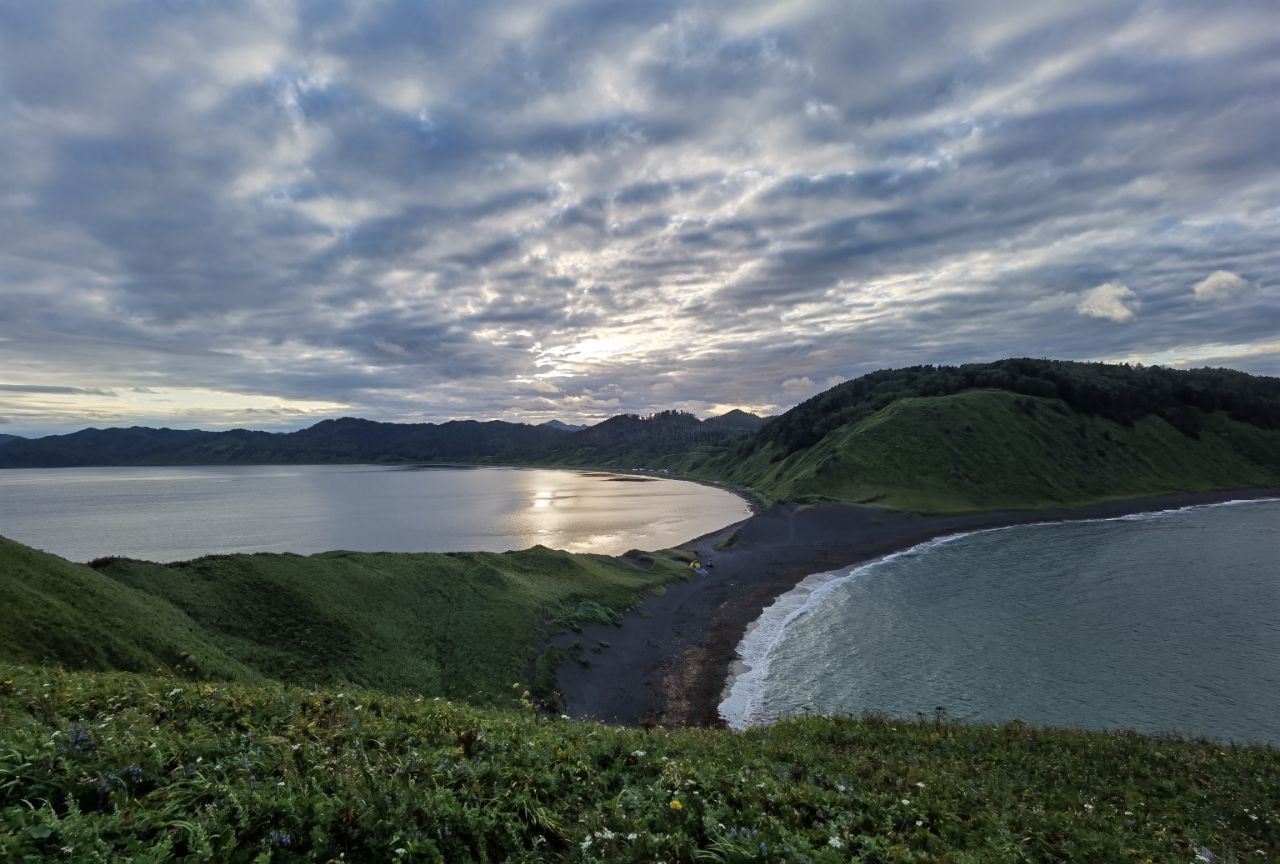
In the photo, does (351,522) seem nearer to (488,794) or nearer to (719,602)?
(719,602)

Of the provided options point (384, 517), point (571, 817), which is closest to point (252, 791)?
point (571, 817)

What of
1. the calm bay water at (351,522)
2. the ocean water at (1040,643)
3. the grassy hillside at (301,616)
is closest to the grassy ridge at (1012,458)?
the calm bay water at (351,522)

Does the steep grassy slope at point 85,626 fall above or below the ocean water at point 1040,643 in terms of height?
above

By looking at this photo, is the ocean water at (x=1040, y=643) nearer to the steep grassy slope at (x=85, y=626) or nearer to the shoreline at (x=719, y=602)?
the shoreline at (x=719, y=602)

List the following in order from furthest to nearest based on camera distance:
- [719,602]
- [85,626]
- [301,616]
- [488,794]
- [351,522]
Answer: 1. [351,522]
2. [719,602]
3. [301,616]
4. [85,626]
5. [488,794]

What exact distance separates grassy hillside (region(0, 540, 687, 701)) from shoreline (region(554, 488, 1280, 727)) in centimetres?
436

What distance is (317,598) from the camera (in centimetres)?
3803

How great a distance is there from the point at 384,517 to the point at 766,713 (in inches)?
4943

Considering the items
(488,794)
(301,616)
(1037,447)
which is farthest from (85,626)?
(1037,447)

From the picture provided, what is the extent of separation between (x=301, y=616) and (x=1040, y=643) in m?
53.8

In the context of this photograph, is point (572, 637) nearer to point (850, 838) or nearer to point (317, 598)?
point (317, 598)

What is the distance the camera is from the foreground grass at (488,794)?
6523 millimetres

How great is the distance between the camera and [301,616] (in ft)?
117

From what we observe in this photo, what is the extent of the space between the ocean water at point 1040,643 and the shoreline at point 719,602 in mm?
2630
